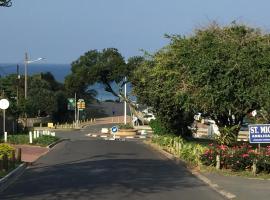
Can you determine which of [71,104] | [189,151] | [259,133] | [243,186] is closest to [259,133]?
[259,133]

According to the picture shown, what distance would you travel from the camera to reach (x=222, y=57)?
24188 mm

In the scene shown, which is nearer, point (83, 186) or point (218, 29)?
point (83, 186)

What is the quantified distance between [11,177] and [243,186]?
693cm

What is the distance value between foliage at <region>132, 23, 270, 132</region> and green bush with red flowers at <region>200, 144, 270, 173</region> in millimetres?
4062

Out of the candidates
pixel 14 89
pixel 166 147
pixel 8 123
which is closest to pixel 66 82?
pixel 14 89

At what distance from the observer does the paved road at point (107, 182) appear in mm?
14344

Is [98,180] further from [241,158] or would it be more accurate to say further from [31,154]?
[31,154]

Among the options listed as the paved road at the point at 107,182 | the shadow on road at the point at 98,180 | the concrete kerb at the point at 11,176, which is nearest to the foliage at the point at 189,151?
the paved road at the point at 107,182

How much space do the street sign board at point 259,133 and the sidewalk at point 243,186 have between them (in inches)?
64.7

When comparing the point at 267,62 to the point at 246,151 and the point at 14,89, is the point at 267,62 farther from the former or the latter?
the point at 14,89

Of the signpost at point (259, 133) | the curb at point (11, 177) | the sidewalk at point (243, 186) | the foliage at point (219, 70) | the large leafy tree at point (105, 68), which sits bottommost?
the sidewalk at point (243, 186)

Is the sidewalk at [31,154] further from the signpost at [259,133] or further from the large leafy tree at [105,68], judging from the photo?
the large leafy tree at [105,68]

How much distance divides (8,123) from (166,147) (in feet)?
69.8

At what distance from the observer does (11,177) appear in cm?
1855
